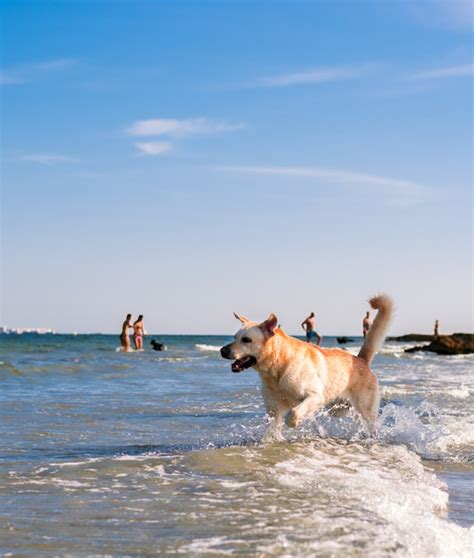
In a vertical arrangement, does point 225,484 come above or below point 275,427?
below

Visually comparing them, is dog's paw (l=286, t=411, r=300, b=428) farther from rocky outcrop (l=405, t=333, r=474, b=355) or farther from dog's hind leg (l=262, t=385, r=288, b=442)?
rocky outcrop (l=405, t=333, r=474, b=355)

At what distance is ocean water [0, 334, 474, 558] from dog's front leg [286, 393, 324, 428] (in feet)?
0.85

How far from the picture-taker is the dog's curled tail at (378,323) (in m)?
9.05

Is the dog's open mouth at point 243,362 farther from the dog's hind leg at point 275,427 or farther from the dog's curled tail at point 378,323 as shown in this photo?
A: the dog's curled tail at point 378,323

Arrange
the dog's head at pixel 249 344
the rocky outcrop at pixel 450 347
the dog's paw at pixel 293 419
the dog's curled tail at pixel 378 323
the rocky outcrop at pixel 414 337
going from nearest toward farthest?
the dog's paw at pixel 293 419 → the dog's head at pixel 249 344 → the dog's curled tail at pixel 378 323 → the rocky outcrop at pixel 450 347 → the rocky outcrop at pixel 414 337

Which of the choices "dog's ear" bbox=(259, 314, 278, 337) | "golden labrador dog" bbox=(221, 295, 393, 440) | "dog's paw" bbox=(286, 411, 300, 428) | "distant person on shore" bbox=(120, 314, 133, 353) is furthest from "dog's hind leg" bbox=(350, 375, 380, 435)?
"distant person on shore" bbox=(120, 314, 133, 353)

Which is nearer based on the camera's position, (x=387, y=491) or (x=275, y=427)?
(x=387, y=491)

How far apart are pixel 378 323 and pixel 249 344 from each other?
207 centimetres

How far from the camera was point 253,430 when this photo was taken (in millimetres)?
9289

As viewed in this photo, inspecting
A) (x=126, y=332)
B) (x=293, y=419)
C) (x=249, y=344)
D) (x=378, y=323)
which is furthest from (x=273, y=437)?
(x=126, y=332)

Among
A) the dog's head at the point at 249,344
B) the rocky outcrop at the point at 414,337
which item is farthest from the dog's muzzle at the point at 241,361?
the rocky outcrop at the point at 414,337

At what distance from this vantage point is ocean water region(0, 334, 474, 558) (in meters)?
4.30

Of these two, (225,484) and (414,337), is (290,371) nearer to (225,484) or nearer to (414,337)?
(225,484)

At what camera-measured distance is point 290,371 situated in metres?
7.79
